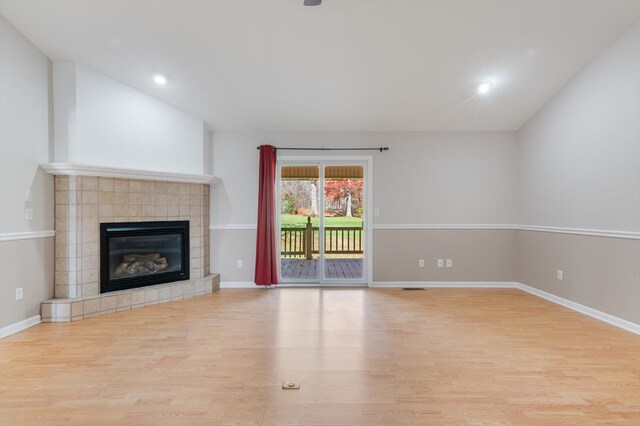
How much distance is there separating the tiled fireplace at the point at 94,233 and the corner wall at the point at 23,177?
0.40ft

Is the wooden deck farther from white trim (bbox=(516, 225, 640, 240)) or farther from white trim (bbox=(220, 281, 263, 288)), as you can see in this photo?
white trim (bbox=(516, 225, 640, 240))

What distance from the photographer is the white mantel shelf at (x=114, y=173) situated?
3588 millimetres

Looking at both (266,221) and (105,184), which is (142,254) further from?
(266,221)

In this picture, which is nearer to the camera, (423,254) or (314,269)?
(423,254)

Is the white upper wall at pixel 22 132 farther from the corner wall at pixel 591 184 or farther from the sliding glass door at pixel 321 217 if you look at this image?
the corner wall at pixel 591 184

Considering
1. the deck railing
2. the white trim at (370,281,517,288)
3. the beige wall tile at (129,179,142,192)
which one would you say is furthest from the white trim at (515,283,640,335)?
the beige wall tile at (129,179,142,192)

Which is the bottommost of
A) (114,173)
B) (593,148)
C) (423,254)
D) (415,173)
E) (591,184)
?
(423,254)

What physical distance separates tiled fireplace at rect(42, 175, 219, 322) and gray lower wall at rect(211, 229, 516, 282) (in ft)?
2.62

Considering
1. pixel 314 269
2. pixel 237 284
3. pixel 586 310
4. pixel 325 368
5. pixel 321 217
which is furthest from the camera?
pixel 314 269

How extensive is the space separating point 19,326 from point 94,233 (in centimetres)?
113

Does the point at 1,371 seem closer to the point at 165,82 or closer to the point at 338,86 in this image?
the point at 165,82

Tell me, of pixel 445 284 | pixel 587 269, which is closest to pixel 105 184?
pixel 445 284

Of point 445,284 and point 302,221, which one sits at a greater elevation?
point 302,221

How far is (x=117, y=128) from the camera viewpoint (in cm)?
405
